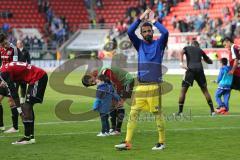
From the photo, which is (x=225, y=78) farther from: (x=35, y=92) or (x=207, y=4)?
(x=207, y=4)

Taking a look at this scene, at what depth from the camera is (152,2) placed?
179ft

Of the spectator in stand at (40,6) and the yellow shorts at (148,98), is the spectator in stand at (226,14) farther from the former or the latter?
the yellow shorts at (148,98)

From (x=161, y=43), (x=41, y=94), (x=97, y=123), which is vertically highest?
(x=161, y=43)

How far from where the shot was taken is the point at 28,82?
12.8 m

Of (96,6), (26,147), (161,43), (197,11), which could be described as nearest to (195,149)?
(161,43)

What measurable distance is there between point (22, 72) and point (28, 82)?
230 millimetres

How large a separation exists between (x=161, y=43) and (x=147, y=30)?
1.28 feet

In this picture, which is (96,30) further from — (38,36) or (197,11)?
(197,11)

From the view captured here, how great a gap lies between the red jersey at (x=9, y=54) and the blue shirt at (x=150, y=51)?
141 inches

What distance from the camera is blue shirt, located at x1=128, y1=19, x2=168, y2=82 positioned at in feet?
38.1

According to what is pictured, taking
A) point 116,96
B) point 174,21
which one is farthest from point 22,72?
point 174,21

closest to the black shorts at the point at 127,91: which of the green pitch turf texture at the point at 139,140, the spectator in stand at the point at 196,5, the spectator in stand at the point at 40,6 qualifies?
the green pitch turf texture at the point at 139,140

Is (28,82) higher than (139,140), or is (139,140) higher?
(28,82)

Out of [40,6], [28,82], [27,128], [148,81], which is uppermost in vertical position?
[40,6]
